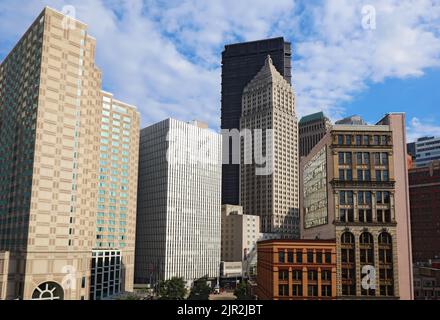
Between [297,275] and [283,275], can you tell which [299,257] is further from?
[283,275]

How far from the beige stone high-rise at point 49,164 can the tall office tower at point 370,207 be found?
62.2m

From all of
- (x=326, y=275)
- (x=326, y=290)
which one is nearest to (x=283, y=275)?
(x=326, y=275)

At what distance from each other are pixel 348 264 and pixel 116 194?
10253 centimetres

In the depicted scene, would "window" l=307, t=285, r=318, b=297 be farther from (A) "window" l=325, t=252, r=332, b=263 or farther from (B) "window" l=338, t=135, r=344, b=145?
(B) "window" l=338, t=135, r=344, b=145

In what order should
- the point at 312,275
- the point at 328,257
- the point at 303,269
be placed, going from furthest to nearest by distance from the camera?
the point at 328,257 < the point at 312,275 < the point at 303,269

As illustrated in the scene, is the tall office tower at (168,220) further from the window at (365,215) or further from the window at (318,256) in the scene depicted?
the window at (365,215)

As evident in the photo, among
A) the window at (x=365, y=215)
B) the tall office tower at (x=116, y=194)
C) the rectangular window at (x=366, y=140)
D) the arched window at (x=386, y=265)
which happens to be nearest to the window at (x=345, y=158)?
the rectangular window at (x=366, y=140)

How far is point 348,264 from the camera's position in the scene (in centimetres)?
8588

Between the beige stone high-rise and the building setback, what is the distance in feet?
485

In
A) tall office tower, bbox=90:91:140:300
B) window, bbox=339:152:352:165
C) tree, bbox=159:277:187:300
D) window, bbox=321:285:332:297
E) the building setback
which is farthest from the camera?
the building setback

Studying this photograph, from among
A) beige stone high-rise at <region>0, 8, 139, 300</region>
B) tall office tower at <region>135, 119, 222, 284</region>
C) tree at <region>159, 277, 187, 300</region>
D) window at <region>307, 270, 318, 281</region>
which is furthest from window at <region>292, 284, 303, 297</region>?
tall office tower at <region>135, 119, 222, 284</region>

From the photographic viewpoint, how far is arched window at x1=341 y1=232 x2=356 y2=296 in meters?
84.7
